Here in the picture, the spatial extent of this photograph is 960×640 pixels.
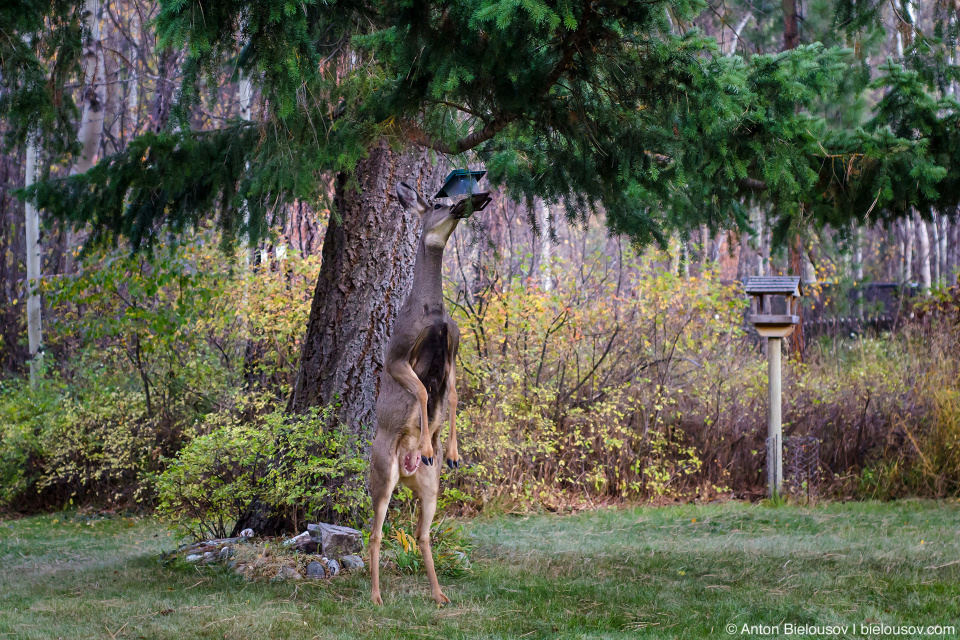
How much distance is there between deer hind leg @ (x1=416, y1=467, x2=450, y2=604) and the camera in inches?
199

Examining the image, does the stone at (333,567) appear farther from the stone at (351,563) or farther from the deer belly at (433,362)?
the deer belly at (433,362)

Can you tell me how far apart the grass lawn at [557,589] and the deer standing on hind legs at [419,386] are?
1.57 ft

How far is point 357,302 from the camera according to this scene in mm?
7289

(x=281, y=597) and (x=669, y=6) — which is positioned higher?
(x=669, y=6)

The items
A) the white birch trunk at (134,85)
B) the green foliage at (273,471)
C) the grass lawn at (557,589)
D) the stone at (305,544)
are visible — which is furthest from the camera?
the white birch trunk at (134,85)

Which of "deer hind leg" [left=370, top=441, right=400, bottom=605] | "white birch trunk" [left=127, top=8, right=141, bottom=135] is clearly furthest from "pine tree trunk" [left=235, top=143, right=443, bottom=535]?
"white birch trunk" [left=127, top=8, right=141, bottom=135]

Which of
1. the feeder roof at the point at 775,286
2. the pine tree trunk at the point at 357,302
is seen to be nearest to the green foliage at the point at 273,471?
the pine tree trunk at the point at 357,302

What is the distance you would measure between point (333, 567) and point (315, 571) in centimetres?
15

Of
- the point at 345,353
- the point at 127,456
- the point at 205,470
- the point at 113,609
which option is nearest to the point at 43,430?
the point at 127,456

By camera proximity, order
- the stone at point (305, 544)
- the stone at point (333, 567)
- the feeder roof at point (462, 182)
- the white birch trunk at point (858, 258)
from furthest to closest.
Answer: the white birch trunk at point (858, 258)
the stone at point (305, 544)
the stone at point (333, 567)
the feeder roof at point (462, 182)

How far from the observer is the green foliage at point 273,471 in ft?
21.7

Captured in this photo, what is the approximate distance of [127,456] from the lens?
10141mm

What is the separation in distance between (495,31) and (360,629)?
3.05 metres

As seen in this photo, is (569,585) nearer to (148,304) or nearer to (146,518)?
(146,518)
